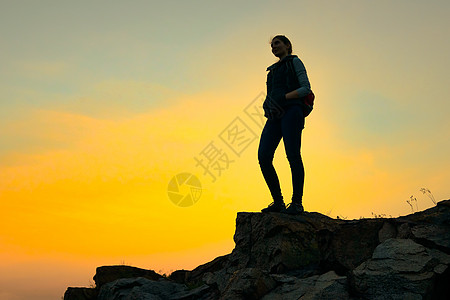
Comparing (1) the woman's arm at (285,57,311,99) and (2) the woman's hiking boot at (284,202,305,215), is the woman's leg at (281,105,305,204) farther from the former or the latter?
(1) the woman's arm at (285,57,311,99)

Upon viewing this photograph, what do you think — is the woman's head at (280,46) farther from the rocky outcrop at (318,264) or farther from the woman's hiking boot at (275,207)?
the rocky outcrop at (318,264)

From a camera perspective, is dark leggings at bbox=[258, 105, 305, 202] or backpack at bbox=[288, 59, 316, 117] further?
backpack at bbox=[288, 59, 316, 117]

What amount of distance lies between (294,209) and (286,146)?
3.93ft

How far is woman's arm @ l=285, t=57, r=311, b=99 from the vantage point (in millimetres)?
8633

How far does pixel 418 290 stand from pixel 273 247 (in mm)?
2837

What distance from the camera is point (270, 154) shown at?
9.09 metres

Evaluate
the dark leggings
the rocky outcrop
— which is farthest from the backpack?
the rocky outcrop

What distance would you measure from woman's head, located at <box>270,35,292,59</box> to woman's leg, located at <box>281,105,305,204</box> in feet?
3.88

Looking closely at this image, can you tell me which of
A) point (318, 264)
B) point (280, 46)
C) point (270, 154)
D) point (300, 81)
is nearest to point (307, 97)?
point (300, 81)

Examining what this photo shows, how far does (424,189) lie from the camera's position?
9219mm

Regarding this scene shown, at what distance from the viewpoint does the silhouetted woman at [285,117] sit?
872 cm

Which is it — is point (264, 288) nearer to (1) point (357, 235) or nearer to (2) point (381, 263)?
(2) point (381, 263)

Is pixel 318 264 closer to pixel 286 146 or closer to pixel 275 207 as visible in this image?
pixel 275 207

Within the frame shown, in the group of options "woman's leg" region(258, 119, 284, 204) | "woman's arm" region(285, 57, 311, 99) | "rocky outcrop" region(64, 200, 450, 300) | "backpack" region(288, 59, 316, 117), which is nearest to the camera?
"rocky outcrop" region(64, 200, 450, 300)
